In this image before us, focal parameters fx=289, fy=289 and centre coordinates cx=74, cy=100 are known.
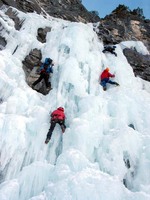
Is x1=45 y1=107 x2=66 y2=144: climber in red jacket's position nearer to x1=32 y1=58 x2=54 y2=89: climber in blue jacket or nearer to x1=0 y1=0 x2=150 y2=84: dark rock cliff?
x1=32 y1=58 x2=54 y2=89: climber in blue jacket

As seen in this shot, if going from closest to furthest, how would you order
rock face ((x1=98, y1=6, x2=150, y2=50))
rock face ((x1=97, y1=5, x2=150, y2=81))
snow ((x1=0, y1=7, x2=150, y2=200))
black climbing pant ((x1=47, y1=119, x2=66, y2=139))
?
snow ((x1=0, y1=7, x2=150, y2=200))
black climbing pant ((x1=47, y1=119, x2=66, y2=139))
rock face ((x1=97, y1=5, x2=150, y2=81))
rock face ((x1=98, y1=6, x2=150, y2=50))

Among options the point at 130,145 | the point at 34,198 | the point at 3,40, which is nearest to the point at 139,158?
the point at 130,145

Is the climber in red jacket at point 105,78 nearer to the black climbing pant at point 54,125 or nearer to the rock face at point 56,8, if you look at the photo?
the black climbing pant at point 54,125

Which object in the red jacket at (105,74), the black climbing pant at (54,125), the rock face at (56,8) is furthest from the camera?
the rock face at (56,8)

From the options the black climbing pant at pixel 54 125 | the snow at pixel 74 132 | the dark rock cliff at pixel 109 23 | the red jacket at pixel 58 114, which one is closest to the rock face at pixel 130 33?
the dark rock cliff at pixel 109 23

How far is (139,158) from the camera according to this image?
7.82 m

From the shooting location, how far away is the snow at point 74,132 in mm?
6578

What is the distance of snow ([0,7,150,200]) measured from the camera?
259 inches

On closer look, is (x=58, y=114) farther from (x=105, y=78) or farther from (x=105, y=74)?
(x=105, y=74)

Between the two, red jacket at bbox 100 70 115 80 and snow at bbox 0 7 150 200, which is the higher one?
red jacket at bbox 100 70 115 80

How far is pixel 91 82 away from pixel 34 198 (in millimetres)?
5421

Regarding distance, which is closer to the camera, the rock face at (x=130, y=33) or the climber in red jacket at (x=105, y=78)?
the climber in red jacket at (x=105, y=78)

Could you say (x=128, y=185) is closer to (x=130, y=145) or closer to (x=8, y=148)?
(x=130, y=145)

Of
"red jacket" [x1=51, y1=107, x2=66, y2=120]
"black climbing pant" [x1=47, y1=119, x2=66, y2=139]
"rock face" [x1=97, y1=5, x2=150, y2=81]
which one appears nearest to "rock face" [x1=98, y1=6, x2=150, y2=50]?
"rock face" [x1=97, y1=5, x2=150, y2=81]
